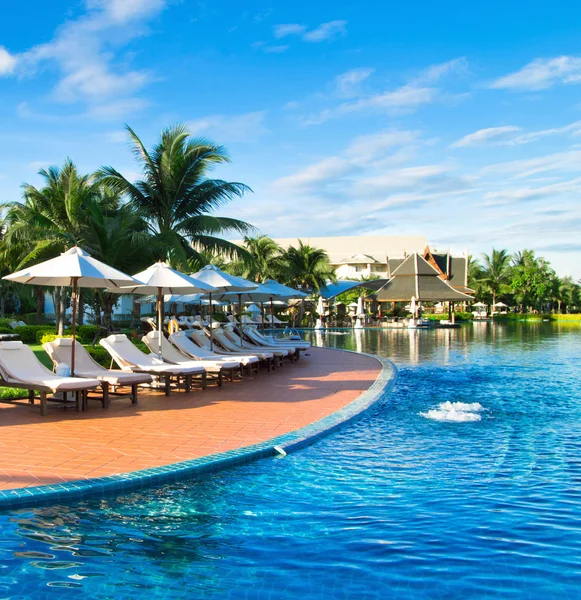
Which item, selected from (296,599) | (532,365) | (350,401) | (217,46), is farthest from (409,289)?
(296,599)

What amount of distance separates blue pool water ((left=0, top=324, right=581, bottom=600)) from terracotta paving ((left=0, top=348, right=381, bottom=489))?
618 mm

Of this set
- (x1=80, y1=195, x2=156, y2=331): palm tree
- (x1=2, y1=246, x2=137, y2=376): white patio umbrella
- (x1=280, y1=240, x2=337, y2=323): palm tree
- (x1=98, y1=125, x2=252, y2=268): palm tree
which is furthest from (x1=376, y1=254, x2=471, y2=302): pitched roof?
(x1=2, y1=246, x2=137, y2=376): white patio umbrella

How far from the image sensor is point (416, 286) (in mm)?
47312

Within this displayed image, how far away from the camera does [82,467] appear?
215 inches

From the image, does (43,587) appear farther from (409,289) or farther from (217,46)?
(409,289)

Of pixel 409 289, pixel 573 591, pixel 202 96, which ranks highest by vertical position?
pixel 202 96

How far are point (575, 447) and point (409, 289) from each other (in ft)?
136

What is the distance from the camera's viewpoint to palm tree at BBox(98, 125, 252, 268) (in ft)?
61.0

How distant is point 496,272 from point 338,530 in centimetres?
6338

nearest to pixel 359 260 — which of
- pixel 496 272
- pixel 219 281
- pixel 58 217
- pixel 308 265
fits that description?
pixel 496 272

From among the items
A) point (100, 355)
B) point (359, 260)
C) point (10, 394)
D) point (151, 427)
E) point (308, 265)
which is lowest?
point (151, 427)

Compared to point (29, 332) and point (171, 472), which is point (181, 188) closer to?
point (29, 332)

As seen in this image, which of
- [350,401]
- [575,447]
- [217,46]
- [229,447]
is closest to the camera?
[229,447]

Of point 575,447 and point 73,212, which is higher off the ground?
point 73,212
